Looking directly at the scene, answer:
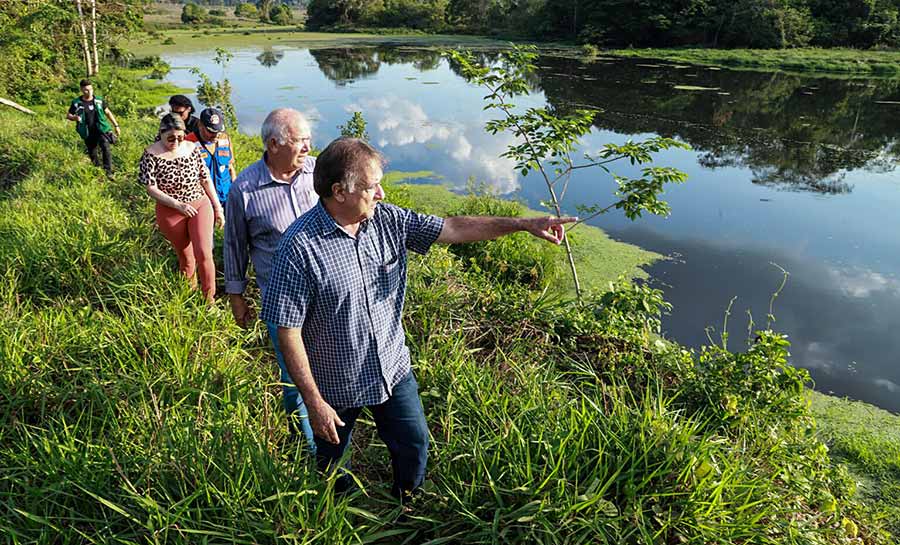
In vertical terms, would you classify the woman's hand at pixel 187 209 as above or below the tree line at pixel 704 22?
below

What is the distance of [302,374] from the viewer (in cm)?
170

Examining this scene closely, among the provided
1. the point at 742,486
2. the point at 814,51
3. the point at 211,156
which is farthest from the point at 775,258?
the point at 814,51

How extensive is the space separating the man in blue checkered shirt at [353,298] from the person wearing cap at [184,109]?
3019mm

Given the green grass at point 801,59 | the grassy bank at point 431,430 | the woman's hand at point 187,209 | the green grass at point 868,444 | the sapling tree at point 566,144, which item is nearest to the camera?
the grassy bank at point 431,430

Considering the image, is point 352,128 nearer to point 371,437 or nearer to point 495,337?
point 495,337

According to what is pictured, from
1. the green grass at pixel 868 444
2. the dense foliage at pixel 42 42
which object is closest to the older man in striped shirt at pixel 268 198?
the green grass at pixel 868 444

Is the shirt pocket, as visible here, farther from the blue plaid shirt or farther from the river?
the river

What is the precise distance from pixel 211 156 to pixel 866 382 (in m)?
5.83

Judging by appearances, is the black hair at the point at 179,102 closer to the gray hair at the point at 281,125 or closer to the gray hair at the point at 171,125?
the gray hair at the point at 171,125

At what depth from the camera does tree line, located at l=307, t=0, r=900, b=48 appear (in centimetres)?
3231

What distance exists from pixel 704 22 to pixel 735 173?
105 feet

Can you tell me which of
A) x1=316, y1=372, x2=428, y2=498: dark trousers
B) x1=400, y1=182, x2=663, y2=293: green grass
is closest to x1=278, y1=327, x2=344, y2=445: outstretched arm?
x1=316, y1=372, x2=428, y2=498: dark trousers

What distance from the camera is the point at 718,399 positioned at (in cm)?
287

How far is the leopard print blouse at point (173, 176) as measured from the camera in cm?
339
